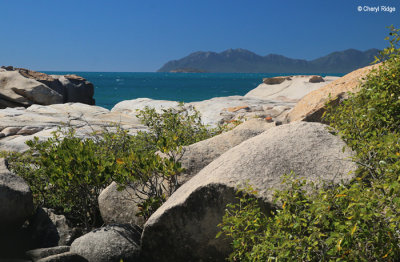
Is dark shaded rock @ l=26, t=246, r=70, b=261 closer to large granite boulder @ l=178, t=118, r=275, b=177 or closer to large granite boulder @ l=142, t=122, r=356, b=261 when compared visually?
large granite boulder @ l=142, t=122, r=356, b=261

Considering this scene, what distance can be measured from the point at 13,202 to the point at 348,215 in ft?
16.9

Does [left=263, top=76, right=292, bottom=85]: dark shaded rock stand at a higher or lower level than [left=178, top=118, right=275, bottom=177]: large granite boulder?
higher

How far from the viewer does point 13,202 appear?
637cm

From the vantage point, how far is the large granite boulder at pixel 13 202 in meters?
6.32

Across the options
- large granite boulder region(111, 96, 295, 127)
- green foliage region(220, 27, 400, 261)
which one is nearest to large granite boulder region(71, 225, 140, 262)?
green foliage region(220, 27, 400, 261)

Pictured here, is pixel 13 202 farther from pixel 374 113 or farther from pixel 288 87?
pixel 288 87

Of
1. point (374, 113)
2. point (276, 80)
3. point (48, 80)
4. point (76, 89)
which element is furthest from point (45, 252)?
point (276, 80)

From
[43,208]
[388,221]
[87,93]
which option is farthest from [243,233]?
[87,93]

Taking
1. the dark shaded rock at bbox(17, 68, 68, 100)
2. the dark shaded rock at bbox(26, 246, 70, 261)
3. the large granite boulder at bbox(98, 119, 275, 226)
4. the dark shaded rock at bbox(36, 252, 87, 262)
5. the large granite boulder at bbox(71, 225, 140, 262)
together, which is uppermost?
the dark shaded rock at bbox(17, 68, 68, 100)

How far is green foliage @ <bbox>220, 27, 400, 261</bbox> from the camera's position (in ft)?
10.5

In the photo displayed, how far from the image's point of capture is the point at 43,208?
704 cm

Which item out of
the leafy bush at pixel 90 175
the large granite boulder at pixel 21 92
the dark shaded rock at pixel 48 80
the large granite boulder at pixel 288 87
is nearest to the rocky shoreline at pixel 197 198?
the leafy bush at pixel 90 175

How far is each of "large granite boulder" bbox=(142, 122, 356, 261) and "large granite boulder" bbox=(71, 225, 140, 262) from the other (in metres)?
0.26

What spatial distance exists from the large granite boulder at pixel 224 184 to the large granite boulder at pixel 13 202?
8.02 feet
